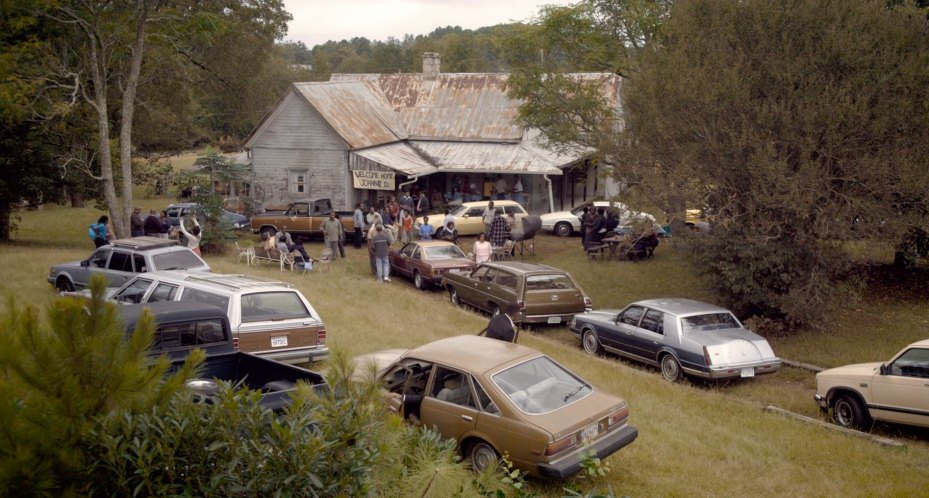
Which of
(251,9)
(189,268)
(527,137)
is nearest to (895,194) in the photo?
(189,268)

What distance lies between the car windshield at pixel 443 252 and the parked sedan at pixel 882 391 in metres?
11.4

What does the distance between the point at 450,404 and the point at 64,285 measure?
11.7 metres

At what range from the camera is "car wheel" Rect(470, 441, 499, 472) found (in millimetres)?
8969

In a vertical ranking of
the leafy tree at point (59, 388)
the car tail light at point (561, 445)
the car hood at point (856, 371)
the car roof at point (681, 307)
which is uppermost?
the leafy tree at point (59, 388)

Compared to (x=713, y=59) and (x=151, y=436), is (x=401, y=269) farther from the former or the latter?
(x=151, y=436)

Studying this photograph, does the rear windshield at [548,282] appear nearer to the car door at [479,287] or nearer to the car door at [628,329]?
the car door at [479,287]

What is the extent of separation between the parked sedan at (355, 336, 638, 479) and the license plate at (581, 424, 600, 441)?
0.01 m

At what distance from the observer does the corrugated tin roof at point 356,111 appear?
32438 mm

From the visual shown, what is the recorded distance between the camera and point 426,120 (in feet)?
123

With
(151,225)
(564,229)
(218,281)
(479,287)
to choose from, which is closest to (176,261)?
(218,281)

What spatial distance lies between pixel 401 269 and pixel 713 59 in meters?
9.89

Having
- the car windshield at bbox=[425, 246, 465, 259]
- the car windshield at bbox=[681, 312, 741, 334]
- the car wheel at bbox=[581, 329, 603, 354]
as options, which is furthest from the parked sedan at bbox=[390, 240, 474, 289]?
the car windshield at bbox=[681, 312, 741, 334]

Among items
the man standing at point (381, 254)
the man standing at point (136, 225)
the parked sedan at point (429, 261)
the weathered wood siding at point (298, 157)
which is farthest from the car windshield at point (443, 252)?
the weathered wood siding at point (298, 157)

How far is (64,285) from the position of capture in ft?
57.4
